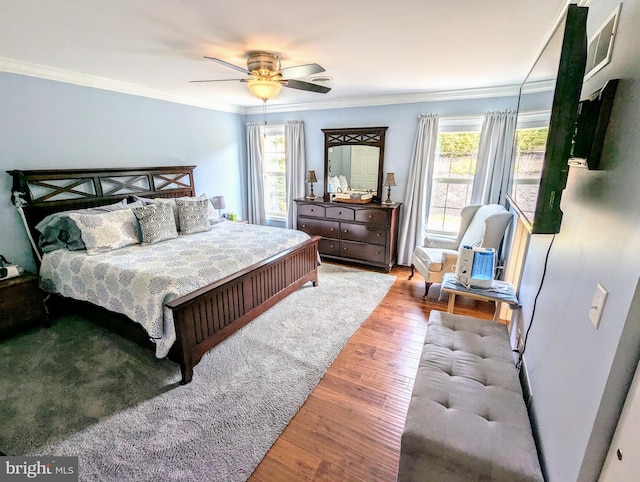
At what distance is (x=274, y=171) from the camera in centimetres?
546

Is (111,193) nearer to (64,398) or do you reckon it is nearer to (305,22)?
(64,398)

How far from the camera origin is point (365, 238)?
4312 millimetres

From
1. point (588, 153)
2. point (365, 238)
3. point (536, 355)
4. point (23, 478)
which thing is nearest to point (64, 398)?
point (23, 478)

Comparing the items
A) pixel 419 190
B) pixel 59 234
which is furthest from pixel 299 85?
pixel 59 234

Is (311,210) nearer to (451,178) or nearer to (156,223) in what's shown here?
(451,178)

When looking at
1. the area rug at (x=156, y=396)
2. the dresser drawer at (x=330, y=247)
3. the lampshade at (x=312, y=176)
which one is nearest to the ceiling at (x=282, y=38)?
the lampshade at (x=312, y=176)

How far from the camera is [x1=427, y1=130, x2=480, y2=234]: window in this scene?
3924 millimetres

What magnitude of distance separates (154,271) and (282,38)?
200 centimetres

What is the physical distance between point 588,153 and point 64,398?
10.4ft

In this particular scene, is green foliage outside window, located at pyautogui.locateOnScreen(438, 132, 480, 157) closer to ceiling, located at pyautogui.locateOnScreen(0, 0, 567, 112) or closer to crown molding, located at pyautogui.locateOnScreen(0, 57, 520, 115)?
crown molding, located at pyautogui.locateOnScreen(0, 57, 520, 115)

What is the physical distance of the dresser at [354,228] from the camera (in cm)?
418

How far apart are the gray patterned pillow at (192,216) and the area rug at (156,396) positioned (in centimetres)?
135

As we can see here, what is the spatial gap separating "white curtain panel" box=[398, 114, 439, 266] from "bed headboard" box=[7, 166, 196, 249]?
3.32 meters

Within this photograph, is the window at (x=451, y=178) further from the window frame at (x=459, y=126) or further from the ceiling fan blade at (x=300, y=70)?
the ceiling fan blade at (x=300, y=70)
